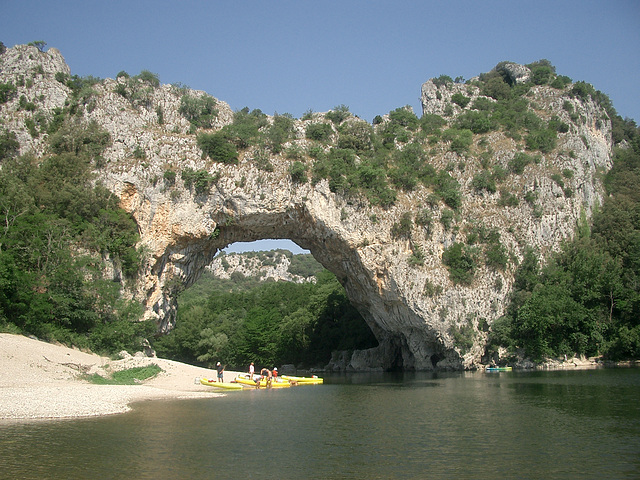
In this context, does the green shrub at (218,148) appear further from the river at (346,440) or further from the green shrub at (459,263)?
the river at (346,440)

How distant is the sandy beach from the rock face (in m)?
10.2

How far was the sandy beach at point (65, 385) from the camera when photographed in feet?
61.3

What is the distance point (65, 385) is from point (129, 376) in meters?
6.30

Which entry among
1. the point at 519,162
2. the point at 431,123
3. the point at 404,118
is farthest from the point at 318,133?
the point at 519,162

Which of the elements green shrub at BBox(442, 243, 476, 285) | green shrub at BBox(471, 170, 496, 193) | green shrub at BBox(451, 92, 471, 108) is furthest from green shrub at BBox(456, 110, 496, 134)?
green shrub at BBox(442, 243, 476, 285)

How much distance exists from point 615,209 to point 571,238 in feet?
18.8

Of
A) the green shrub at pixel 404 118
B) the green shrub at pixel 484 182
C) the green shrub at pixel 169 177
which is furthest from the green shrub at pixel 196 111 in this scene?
the green shrub at pixel 484 182

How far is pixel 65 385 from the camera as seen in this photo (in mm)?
22859

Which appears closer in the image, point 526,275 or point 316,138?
point 526,275

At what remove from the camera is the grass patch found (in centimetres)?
2656

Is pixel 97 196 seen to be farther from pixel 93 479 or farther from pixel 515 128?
pixel 515 128

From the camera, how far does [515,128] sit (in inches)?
2160

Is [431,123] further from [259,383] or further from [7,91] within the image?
[7,91]

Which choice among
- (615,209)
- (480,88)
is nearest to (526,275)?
(615,209)
